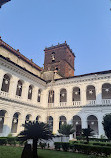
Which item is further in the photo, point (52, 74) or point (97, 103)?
point (52, 74)

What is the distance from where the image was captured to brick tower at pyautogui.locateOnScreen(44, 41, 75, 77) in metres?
36.0

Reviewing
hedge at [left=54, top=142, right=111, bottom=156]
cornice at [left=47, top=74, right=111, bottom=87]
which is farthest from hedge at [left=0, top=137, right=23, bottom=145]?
cornice at [left=47, top=74, right=111, bottom=87]

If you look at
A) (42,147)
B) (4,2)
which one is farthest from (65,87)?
(4,2)

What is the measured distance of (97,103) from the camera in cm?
2108

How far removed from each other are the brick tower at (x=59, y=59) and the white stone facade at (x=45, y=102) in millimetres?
11106

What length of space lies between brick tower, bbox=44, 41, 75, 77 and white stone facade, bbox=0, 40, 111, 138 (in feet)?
36.4

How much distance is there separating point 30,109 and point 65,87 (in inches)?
278

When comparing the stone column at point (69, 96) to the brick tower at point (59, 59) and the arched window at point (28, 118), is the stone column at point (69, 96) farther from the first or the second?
the brick tower at point (59, 59)

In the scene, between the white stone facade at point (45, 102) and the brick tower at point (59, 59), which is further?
the brick tower at point (59, 59)

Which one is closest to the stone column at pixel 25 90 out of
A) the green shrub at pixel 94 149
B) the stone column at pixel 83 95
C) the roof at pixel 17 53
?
the roof at pixel 17 53

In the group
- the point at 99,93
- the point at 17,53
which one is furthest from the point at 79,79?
the point at 17,53

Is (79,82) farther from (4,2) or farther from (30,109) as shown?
(4,2)

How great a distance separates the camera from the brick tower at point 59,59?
1417 inches

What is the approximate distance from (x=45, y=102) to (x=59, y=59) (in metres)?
15.1
